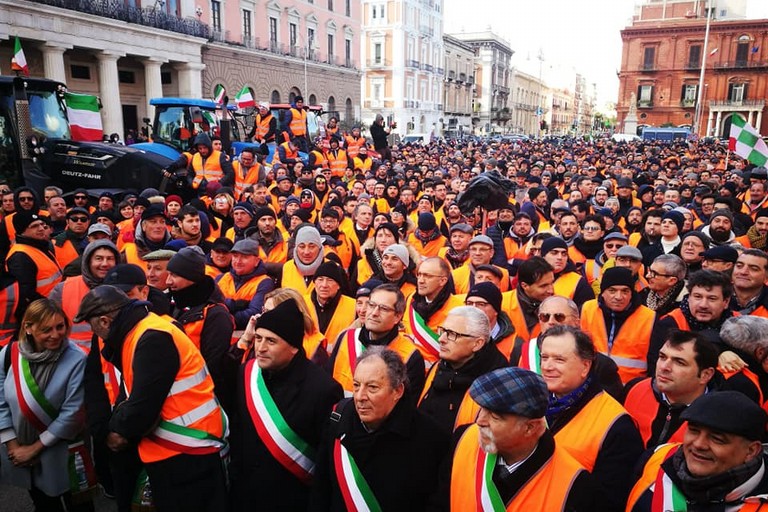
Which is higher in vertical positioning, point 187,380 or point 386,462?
point 187,380

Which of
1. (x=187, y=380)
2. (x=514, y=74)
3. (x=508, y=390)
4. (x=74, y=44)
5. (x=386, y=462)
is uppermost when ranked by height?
(x=514, y=74)

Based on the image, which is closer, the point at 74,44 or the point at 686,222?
the point at 686,222

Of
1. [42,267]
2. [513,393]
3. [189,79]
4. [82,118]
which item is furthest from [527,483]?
[189,79]

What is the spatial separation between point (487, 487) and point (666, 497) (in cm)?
69

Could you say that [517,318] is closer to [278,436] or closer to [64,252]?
[278,436]

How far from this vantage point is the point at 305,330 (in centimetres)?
348

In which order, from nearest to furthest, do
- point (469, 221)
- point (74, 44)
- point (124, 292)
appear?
point (124, 292)
point (469, 221)
point (74, 44)

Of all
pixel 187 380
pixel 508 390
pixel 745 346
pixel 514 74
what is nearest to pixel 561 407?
pixel 508 390

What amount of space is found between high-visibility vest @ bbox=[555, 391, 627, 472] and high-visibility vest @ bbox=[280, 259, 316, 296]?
280 centimetres

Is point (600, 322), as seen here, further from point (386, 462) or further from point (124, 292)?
point (124, 292)

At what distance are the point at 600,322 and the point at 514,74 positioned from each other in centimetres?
9911

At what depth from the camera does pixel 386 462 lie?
248cm

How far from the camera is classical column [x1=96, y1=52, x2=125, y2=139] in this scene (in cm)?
2503

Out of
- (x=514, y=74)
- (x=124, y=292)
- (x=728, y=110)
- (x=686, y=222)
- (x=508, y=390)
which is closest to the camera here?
(x=508, y=390)
